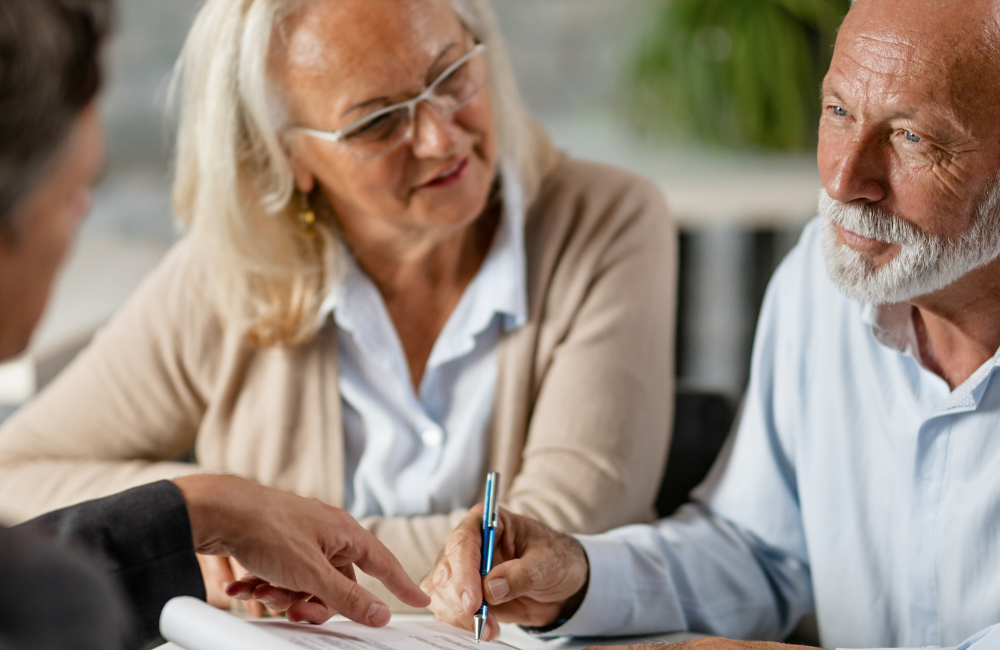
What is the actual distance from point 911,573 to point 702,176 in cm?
259

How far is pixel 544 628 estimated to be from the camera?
113 centimetres

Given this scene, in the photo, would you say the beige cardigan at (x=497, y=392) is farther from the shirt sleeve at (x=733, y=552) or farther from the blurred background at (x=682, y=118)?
the blurred background at (x=682, y=118)

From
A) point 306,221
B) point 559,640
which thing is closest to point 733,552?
point 559,640

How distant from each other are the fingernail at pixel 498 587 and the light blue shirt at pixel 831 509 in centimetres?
14

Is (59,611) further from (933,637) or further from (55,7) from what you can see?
(933,637)

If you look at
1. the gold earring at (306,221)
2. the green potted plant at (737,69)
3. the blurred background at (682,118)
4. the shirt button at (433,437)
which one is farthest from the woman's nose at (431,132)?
the green potted plant at (737,69)

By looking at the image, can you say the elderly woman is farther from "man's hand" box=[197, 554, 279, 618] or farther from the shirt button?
"man's hand" box=[197, 554, 279, 618]

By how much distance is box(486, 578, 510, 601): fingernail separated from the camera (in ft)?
3.31

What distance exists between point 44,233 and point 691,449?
4.27 ft

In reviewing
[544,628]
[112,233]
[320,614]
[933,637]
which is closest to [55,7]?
[320,614]

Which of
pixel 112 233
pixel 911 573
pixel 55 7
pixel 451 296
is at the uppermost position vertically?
pixel 55 7

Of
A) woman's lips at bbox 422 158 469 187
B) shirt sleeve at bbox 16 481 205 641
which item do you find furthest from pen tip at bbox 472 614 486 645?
woman's lips at bbox 422 158 469 187

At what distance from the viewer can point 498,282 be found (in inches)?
61.6

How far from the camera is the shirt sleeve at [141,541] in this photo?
2.91 feet
